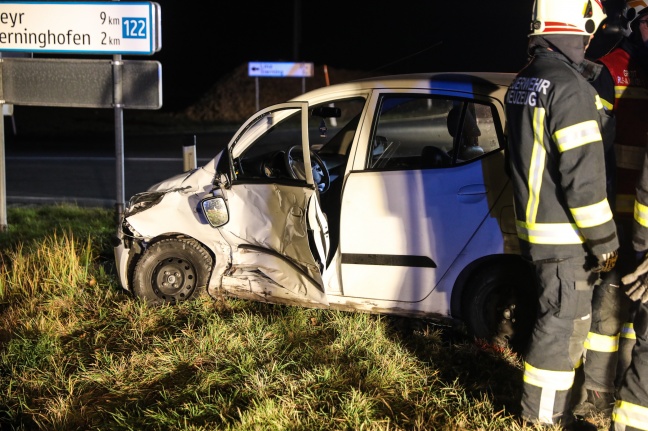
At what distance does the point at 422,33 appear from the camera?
38406 mm

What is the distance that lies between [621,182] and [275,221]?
2.17m

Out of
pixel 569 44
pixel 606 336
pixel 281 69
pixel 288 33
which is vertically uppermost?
pixel 288 33

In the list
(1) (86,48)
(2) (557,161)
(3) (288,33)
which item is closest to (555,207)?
(2) (557,161)

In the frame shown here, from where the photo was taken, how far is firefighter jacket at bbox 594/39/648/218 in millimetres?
4070

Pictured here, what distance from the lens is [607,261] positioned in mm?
3682

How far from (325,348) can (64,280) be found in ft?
7.67

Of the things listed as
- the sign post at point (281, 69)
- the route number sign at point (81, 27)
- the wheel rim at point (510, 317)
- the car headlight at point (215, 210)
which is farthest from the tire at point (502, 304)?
the sign post at point (281, 69)

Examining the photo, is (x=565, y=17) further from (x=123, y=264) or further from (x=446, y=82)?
(x=123, y=264)

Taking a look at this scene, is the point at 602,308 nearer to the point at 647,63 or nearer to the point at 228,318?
the point at 647,63

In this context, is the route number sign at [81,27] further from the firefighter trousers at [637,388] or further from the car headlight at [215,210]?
the firefighter trousers at [637,388]

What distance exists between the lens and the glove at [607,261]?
3.66 meters

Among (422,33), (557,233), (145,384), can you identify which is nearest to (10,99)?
(145,384)

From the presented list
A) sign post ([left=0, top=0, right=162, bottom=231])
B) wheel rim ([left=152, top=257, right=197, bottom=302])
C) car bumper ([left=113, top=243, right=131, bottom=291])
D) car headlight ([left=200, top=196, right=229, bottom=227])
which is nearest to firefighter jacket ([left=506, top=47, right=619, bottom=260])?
car headlight ([left=200, top=196, right=229, bottom=227])

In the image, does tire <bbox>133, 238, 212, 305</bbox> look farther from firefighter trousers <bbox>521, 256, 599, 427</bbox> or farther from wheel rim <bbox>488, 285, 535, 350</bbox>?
firefighter trousers <bbox>521, 256, 599, 427</bbox>
